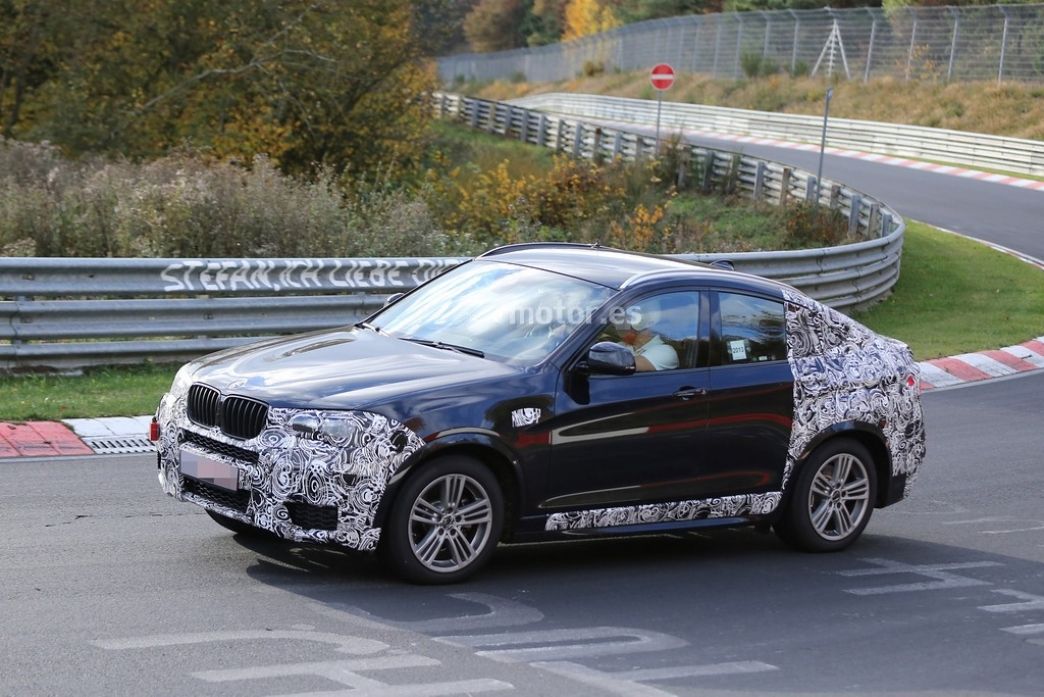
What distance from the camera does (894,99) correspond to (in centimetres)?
5047

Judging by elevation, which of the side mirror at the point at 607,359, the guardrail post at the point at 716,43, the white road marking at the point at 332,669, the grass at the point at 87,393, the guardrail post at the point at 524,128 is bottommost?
the guardrail post at the point at 524,128

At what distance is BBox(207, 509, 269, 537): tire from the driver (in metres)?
2.11

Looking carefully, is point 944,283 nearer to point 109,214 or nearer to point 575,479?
point 109,214

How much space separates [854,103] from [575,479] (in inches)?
1845

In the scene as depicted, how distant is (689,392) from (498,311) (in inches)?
43.7

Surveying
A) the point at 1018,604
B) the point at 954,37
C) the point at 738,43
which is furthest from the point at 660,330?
the point at 738,43

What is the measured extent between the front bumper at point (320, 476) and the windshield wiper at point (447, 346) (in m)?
0.88

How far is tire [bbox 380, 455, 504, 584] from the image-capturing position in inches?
278

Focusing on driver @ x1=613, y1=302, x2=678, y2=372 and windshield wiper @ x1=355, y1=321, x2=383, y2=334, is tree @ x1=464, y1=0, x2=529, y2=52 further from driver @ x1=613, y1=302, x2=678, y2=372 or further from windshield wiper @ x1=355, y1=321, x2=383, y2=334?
driver @ x1=613, y1=302, x2=678, y2=372

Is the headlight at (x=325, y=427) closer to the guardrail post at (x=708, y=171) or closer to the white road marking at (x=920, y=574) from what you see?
the white road marking at (x=920, y=574)

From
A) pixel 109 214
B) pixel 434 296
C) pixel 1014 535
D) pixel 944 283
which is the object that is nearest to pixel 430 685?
pixel 434 296

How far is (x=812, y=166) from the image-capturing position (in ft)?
132

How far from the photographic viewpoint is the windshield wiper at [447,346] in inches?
305

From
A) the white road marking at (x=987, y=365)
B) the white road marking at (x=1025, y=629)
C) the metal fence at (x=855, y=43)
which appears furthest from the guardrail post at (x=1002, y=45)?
the white road marking at (x=1025, y=629)
